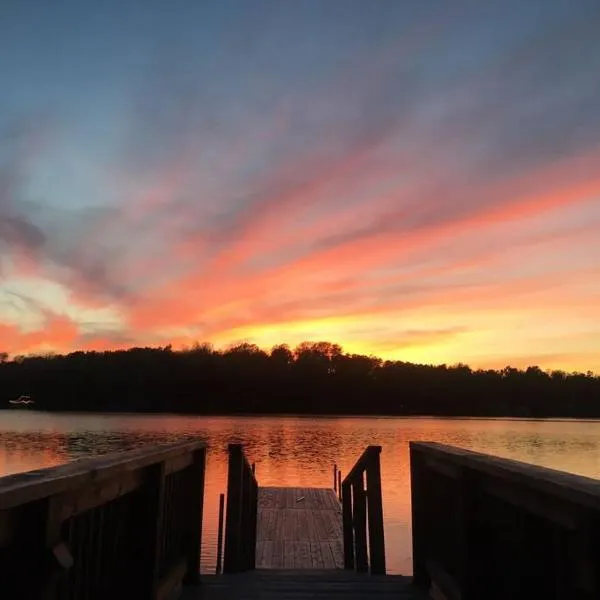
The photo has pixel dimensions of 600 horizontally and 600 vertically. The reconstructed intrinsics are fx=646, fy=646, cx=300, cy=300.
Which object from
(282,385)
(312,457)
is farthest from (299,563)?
(282,385)

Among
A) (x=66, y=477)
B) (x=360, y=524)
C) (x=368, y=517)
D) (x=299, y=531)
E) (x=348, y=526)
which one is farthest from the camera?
(x=299, y=531)

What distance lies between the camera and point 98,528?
9.66 ft

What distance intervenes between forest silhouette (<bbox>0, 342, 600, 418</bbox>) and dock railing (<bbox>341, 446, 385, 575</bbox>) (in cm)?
12304

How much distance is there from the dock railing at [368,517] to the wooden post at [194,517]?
2233 mm

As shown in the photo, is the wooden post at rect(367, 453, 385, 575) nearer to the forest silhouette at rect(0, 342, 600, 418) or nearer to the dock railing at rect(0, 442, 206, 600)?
the dock railing at rect(0, 442, 206, 600)

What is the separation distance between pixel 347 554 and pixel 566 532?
26.5 ft

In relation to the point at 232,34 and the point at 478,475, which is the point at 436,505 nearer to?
the point at 478,475

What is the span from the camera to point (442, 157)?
16547 millimetres

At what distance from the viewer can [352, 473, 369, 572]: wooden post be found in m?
7.81

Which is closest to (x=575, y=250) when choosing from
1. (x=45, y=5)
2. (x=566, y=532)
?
(x=45, y=5)

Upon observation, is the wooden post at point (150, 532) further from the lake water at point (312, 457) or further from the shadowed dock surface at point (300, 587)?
the lake water at point (312, 457)

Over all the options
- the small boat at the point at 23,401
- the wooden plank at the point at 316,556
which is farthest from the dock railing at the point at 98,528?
the small boat at the point at 23,401

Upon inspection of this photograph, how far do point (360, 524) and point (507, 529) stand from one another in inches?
229

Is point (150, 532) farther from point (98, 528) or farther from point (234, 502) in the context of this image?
point (234, 502)
